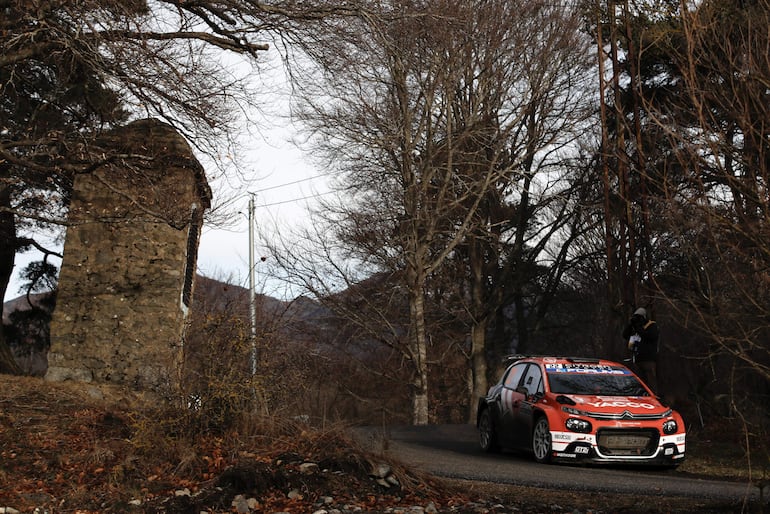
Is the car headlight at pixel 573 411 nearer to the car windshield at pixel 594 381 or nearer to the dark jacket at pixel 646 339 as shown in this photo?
the car windshield at pixel 594 381

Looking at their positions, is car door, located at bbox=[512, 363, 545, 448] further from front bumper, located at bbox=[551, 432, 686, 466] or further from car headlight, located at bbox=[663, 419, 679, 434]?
car headlight, located at bbox=[663, 419, 679, 434]

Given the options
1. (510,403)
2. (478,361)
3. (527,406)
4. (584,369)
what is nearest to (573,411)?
(527,406)

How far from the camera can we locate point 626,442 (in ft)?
42.7

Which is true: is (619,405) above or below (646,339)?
below

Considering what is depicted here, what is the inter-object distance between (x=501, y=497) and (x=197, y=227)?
1147 centimetres

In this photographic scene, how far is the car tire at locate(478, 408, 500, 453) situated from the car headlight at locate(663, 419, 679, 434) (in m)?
3.18

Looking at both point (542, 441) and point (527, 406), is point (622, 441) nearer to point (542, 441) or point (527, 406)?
point (542, 441)

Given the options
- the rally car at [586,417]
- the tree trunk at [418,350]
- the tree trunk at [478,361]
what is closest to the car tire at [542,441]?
the rally car at [586,417]

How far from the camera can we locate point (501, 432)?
49.9ft

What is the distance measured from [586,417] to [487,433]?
2.97 metres

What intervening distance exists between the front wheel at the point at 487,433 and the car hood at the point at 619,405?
7.33 ft

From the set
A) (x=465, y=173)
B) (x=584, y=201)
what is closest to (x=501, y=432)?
(x=465, y=173)

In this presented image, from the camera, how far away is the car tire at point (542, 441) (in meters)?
13.2

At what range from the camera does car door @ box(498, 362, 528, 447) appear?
14.7m
